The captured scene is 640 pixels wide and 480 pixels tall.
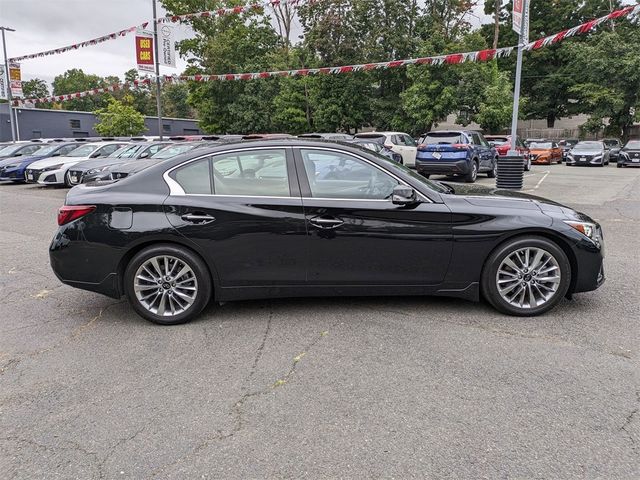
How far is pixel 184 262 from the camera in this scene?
424cm

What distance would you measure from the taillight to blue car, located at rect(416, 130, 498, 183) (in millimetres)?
13204

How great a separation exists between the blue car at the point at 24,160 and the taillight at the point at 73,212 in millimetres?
16225

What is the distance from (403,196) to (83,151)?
18020mm

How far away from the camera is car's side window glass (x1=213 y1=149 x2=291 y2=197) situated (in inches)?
171

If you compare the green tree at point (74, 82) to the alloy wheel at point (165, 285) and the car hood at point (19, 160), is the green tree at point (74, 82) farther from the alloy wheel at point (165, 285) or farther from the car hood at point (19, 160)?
the alloy wheel at point (165, 285)

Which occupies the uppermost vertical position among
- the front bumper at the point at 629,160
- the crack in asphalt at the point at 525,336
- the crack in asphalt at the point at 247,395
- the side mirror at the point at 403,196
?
the side mirror at the point at 403,196

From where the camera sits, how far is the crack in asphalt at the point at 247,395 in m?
2.59

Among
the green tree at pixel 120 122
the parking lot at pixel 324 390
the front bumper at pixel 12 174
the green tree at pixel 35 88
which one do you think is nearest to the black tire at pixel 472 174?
the parking lot at pixel 324 390

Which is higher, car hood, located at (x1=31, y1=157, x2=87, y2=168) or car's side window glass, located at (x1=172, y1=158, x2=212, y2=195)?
car's side window glass, located at (x1=172, y1=158, x2=212, y2=195)

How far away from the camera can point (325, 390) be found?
10.5ft

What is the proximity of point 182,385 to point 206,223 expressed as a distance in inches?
56.3

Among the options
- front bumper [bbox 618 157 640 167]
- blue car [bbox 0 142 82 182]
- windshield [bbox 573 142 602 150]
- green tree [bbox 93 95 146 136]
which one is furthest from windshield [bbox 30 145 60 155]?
front bumper [bbox 618 157 640 167]

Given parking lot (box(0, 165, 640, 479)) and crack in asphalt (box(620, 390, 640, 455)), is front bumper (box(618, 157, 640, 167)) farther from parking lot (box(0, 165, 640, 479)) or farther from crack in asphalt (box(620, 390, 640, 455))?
crack in asphalt (box(620, 390, 640, 455))

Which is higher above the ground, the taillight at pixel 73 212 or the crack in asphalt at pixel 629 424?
the taillight at pixel 73 212
